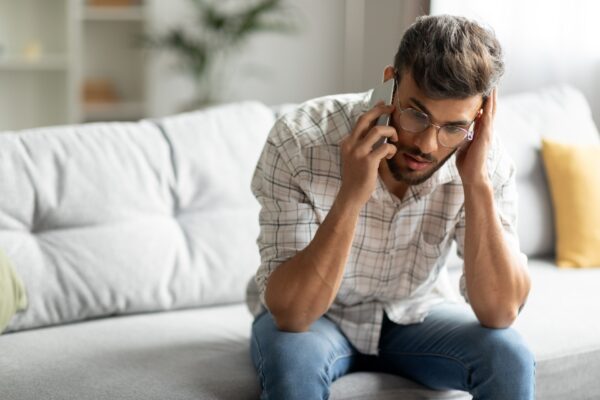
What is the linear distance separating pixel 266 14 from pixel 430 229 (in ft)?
10.8

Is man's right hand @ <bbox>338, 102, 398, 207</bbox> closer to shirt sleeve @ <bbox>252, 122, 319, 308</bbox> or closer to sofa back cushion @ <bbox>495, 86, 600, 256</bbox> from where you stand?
shirt sleeve @ <bbox>252, 122, 319, 308</bbox>

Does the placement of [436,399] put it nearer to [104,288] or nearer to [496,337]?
[496,337]

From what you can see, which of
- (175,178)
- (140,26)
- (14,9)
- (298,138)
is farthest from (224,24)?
(298,138)

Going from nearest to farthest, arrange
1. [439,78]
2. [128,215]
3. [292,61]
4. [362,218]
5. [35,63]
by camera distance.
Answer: [439,78] < [362,218] < [128,215] < [35,63] < [292,61]

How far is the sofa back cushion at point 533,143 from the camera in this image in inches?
107

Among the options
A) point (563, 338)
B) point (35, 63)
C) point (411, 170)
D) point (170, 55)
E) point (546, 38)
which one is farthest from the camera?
point (170, 55)

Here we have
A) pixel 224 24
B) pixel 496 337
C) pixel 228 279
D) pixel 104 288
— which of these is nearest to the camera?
pixel 496 337

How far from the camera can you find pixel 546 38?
3457mm

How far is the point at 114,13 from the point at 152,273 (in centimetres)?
302

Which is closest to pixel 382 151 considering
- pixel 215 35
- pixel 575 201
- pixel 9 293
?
pixel 9 293

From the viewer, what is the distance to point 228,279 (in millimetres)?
2230

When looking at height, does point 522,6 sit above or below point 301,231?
above

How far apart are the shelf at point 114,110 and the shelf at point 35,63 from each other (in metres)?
0.26

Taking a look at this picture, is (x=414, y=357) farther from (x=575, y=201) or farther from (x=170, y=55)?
(x=170, y=55)
